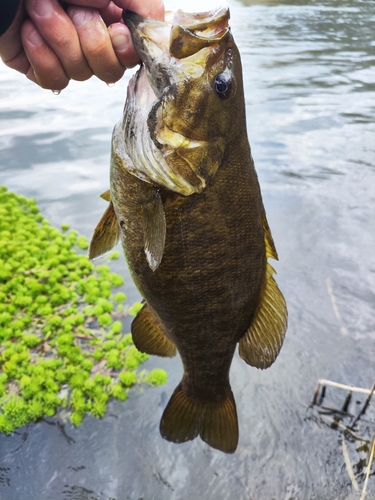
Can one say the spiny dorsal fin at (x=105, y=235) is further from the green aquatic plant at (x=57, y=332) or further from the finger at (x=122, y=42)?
the green aquatic plant at (x=57, y=332)

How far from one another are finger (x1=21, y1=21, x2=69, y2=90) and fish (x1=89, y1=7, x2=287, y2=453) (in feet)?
0.92

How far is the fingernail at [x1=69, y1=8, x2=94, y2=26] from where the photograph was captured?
1473mm

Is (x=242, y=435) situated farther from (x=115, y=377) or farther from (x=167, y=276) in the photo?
(x=167, y=276)

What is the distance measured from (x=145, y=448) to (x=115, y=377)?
636 millimetres

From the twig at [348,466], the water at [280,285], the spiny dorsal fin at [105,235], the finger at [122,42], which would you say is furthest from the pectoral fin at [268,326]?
the twig at [348,466]

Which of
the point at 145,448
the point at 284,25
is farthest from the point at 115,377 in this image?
the point at 284,25

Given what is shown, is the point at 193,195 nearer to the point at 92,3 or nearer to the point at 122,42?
the point at 122,42

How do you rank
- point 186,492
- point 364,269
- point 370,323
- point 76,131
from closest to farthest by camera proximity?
point 186,492 < point 370,323 < point 364,269 < point 76,131

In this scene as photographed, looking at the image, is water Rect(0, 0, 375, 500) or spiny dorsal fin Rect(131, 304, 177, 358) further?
water Rect(0, 0, 375, 500)

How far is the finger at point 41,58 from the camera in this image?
149 cm

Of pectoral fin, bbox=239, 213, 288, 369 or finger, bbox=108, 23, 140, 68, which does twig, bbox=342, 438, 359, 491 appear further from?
finger, bbox=108, 23, 140, 68

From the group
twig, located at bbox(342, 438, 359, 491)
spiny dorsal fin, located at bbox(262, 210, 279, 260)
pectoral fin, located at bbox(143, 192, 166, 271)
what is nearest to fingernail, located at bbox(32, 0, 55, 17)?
pectoral fin, located at bbox(143, 192, 166, 271)

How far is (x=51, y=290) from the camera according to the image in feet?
13.7

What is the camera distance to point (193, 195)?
1.54 metres
